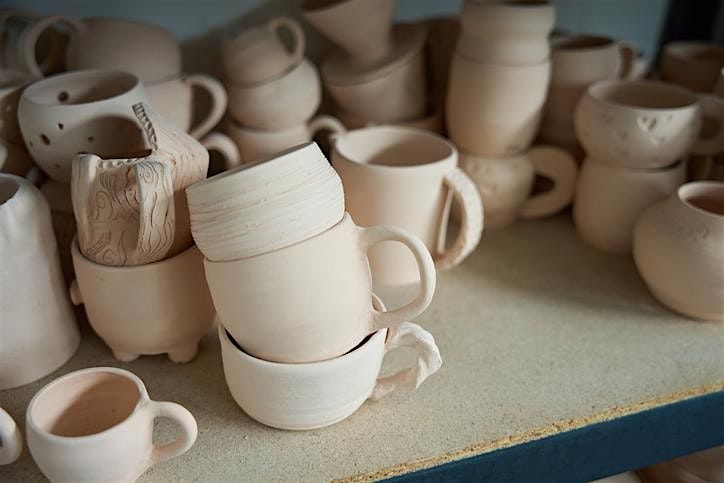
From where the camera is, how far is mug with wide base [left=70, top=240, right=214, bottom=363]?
1.93 feet

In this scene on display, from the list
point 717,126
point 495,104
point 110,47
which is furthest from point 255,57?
point 717,126

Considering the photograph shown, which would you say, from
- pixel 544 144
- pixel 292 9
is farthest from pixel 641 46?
pixel 292 9

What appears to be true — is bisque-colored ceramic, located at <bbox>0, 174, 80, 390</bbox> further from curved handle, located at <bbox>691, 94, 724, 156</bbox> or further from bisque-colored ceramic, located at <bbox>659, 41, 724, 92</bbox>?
bisque-colored ceramic, located at <bbox>659, 41, 724, 92</bbox>

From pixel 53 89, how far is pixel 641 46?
0.87m

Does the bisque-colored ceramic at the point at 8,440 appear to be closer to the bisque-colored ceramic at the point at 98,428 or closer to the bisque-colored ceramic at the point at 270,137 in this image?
the bisque-colored ceramic at the point at 98,428

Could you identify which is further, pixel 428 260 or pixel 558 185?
pixel 558 185

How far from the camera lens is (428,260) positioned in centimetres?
54

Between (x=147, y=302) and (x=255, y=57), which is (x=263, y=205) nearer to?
(x=147, y=302)

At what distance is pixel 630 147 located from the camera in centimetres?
75

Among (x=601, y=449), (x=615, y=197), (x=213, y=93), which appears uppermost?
(x=213, y=93)

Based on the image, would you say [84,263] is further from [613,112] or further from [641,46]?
[641,46]

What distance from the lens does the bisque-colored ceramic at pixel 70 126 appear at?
23.5 inches

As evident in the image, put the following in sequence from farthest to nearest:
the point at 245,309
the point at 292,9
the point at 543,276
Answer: the point at 292,9 < the point at 543,276 < the point at 245,309

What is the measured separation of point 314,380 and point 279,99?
370 millimetres
